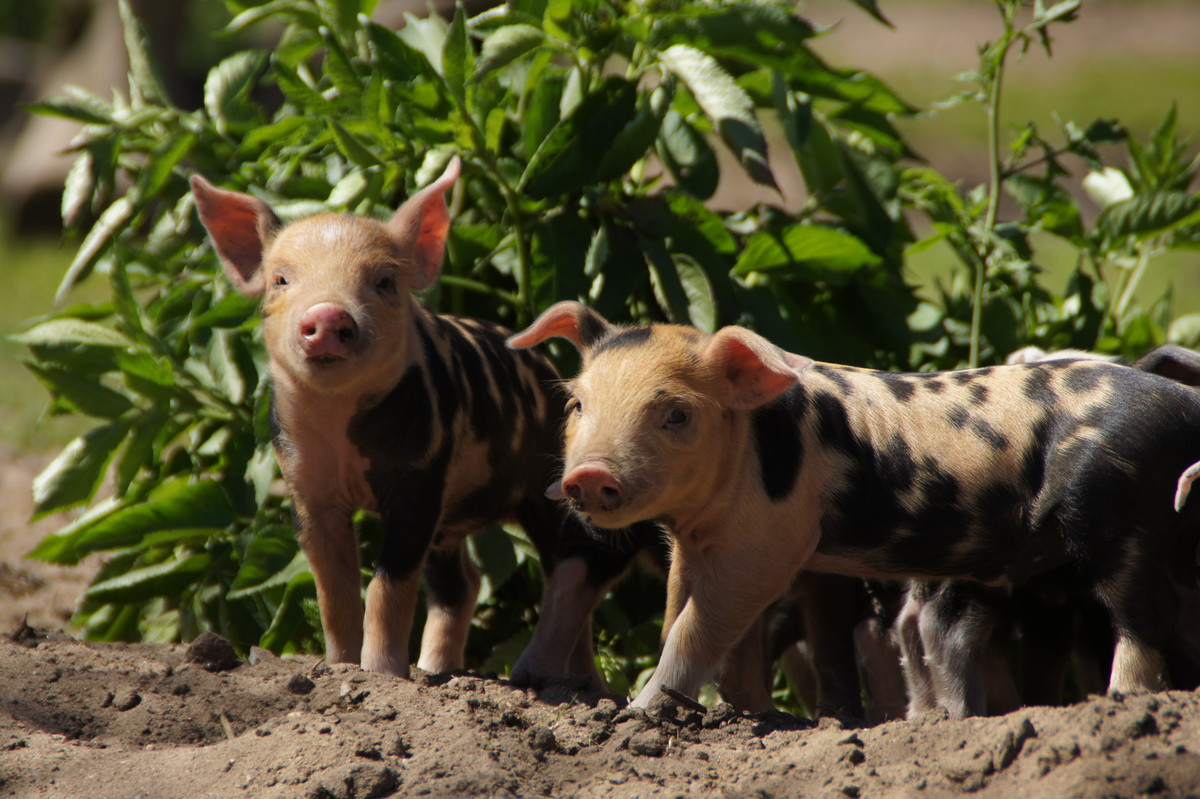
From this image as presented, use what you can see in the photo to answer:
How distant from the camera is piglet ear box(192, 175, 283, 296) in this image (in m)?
4.04

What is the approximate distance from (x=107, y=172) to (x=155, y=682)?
92.8 inches

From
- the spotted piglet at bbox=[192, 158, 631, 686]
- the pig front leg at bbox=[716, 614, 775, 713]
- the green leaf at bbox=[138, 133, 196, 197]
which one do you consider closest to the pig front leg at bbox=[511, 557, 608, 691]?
the spotted piglet at bbox=[192, 158, 631, 686]

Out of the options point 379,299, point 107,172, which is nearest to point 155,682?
point 379,299

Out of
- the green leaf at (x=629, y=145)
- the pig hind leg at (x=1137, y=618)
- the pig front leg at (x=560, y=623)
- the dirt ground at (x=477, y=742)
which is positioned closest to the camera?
the dirt ground at (x=477, y=742)

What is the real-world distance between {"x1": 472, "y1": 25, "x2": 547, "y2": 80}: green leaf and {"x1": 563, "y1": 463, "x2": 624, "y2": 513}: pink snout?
179 cm

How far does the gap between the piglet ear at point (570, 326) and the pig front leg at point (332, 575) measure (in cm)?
84

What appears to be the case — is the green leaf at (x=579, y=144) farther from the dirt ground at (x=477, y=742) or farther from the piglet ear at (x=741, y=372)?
the dirt ground at (x=477, y=742)

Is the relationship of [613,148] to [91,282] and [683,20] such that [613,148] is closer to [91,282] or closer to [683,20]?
[683,20]

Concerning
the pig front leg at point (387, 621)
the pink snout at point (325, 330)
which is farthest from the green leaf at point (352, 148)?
the pig front leg at point (387, 621)

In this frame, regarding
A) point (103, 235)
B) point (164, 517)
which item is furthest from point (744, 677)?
point (103, 235)

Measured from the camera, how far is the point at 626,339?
3.62 meters

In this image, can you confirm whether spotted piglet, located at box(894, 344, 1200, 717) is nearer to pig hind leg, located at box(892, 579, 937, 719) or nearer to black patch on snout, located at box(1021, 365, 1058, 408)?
pig hind leg, located at box(892, 579, 937, 719)

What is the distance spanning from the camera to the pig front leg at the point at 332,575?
3.88 metres

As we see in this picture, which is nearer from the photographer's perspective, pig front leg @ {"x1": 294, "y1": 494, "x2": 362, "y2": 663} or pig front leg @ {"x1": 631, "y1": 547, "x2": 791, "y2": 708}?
pig front leg @ {"x1": 631, "y1": 547, "x2": 791, "y2": 708}
